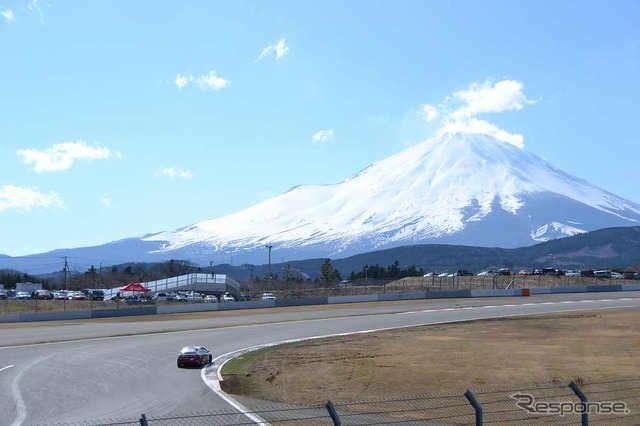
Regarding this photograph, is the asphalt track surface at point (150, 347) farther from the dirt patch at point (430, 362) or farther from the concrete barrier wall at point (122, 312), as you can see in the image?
the concrete barrier wall at point (122, 312)

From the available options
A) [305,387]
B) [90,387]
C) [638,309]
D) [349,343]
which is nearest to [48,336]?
[349,343]

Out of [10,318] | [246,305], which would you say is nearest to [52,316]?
[10,318]

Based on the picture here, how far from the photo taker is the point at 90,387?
28.2 metres

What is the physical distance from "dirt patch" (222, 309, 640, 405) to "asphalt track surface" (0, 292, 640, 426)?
2897 mm

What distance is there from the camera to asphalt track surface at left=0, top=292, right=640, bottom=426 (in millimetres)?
23984

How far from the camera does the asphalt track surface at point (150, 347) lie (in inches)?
944

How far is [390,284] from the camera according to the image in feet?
419

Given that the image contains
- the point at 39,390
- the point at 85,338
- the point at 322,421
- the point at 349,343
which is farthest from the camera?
the point at 85,338

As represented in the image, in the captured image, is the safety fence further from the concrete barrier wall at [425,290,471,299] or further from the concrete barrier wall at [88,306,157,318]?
the concrete barrier wall at [425,290,471,299]

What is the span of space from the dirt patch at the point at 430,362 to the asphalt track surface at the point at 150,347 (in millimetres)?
2897

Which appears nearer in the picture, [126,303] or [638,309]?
[638,309]

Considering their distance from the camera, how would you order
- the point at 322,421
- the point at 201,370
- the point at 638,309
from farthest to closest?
the point at 638,309, the point at 201,370, the point at 322,421

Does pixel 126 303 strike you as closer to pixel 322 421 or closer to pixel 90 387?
pixel 90 387

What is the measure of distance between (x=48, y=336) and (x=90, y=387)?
88.5 ft
